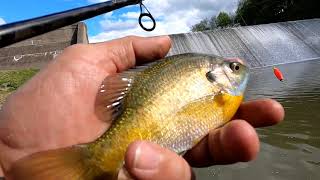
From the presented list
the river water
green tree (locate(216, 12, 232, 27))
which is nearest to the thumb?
the river water

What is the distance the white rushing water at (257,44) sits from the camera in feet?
80.2

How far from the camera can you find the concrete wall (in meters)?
24.4

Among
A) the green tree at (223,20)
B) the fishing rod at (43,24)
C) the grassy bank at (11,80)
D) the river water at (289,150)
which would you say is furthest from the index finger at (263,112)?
the green tree at (223,20)

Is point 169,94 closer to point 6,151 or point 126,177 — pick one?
point 126,177

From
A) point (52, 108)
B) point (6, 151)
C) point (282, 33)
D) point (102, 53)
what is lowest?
point (282, 33)

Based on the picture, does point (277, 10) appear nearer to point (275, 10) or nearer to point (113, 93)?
point (275, 10)

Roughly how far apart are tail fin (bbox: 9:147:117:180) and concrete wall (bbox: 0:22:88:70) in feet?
72.4

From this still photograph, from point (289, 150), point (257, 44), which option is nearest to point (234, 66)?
point (289, 150)

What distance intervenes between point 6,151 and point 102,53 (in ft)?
3.51

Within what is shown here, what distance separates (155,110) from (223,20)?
74.3 metres

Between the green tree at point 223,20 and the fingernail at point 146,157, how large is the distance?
2621 inches

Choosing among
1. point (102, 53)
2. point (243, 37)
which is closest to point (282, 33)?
point (243, 37)

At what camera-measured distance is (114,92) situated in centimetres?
296

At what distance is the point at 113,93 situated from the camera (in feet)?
9.75
